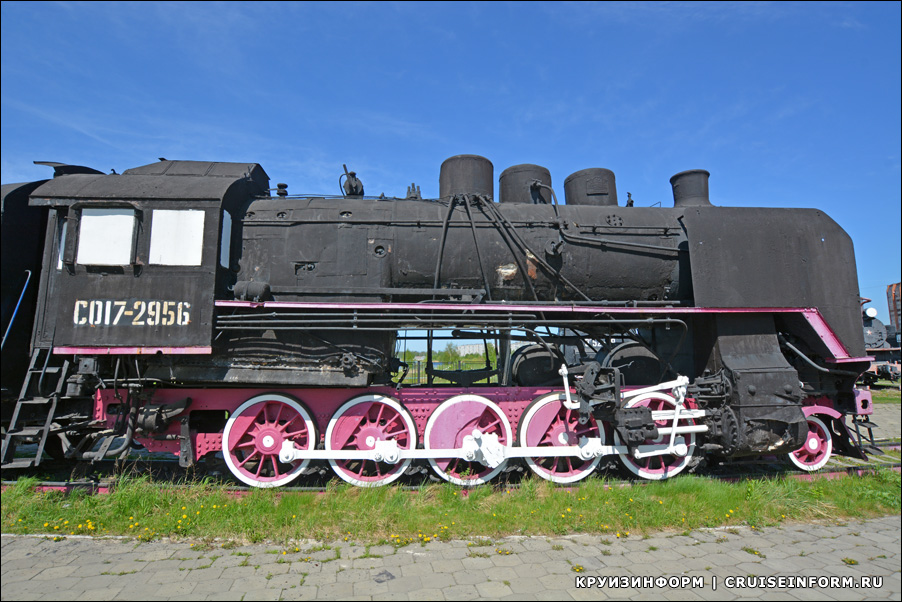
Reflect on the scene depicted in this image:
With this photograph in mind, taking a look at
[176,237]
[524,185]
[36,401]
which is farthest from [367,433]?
[524,185]

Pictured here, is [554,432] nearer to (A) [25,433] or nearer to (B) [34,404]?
(A) [25,433]

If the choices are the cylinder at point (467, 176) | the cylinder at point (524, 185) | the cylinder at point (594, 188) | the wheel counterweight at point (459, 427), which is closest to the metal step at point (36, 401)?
the wheel counterweight at point (459, 427)

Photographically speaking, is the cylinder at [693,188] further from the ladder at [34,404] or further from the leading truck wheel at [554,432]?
the ladder at [34,404]

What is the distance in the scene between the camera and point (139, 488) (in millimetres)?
4586

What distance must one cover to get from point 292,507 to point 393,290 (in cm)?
236

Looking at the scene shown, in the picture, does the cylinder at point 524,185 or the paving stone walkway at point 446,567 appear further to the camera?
the cylinder at point 524,185

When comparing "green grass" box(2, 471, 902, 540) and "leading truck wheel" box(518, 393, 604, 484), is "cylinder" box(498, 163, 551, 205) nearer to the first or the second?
"leading truck wheel" box(518, 393, 604, 484)

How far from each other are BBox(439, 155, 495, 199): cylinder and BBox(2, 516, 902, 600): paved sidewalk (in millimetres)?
4197

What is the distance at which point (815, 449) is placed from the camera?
580 cm


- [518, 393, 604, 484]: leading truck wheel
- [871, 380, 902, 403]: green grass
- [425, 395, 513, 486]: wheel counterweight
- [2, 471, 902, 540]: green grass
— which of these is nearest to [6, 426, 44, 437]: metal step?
[2, 471, 902, 540]: green grass

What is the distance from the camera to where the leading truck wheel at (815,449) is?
5750mm

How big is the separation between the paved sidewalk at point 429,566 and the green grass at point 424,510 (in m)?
0.17

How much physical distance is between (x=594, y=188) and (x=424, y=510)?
4.76 m

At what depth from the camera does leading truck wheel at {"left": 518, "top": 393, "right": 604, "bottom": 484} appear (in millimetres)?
5262
